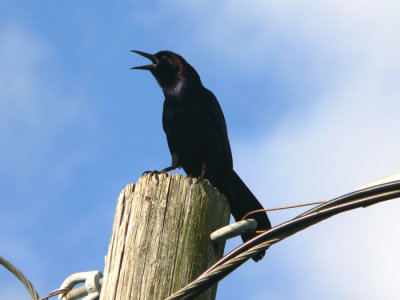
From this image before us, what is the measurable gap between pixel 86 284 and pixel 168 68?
4197 millimetres

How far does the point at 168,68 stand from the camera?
7.17 metres

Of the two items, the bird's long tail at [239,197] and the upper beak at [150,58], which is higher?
the upper beak at [150,58]

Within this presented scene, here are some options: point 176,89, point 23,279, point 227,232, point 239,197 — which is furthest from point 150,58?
point 227,232

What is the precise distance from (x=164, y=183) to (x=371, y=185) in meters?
1.14

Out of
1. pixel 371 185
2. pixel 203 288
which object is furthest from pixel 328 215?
pixel 203 288

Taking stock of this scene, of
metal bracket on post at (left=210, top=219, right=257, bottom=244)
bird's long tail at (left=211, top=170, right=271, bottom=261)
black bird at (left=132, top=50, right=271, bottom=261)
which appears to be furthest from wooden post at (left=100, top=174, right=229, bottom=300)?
black bird at (left=132, top=50, right=271, bottom=261)

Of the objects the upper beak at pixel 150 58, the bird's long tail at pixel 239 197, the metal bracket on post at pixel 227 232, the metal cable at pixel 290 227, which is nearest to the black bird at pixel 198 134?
the bird's long tail at pixel 239 197

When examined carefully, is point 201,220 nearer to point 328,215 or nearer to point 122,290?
point 122,290

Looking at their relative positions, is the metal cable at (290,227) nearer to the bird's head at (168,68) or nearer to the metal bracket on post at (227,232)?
the metal bracket on post at (227,232)

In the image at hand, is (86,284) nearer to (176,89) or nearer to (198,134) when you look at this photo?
(198,134)

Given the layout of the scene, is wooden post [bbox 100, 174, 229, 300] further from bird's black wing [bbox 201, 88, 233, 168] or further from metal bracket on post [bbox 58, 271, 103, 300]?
bird's black wing [bbox 201, 88, 233, 168]

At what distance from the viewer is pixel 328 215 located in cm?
241

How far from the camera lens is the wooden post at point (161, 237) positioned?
2998 millimetres

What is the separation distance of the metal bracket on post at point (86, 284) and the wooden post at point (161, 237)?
0.26 feet
